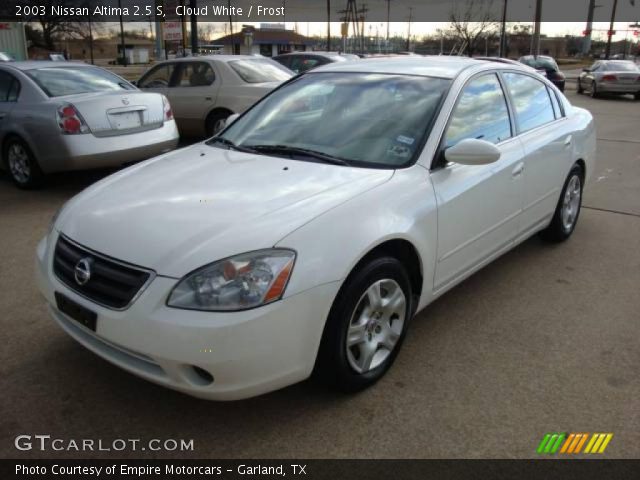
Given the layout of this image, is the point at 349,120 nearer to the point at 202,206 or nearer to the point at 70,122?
the point at 202,206

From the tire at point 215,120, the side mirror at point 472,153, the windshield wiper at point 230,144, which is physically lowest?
the tire at point 215,120

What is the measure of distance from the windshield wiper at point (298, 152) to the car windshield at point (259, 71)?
5649 mm

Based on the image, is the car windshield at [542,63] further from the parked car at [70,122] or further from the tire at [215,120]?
the parked car at [70,122]

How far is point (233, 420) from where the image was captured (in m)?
2.64

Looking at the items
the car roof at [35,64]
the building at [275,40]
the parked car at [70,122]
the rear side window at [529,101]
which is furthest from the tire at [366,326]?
the building at [275,40]

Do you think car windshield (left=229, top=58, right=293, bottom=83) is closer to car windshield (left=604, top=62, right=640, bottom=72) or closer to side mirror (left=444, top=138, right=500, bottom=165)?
side mirror (left=444, top=138, right=500, bottom=165)

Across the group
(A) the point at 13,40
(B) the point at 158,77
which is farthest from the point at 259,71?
(A) the point at 13,40

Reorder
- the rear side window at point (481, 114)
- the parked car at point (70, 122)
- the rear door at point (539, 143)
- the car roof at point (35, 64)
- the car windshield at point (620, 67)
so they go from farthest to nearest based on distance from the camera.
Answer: the car windshield at point (620, 67), the car roof at point (35, 64), the parked car at point (70, 122), the rear door at point (539, 143), the rear side window at point (481, 114)

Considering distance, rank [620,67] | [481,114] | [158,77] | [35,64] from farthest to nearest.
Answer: [620,67], [158,77], [35,64], [481,114]

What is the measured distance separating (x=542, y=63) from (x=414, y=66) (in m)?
21.6

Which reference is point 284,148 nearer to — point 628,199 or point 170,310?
point 170,310

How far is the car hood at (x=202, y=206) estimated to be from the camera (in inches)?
92.9

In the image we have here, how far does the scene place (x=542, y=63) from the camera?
22.9 m

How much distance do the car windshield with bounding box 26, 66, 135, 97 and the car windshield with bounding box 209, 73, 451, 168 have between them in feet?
Answer: 12.1
